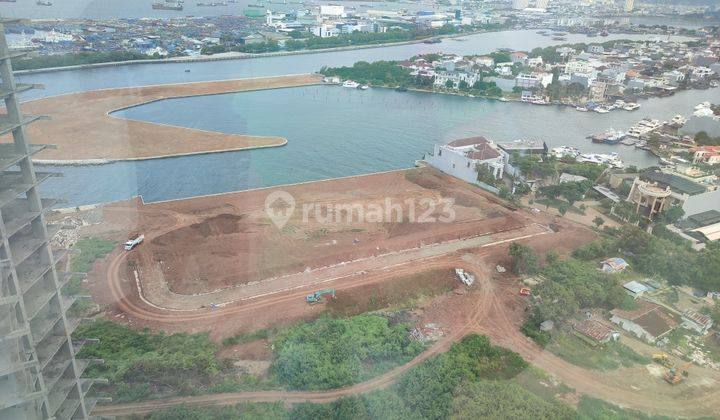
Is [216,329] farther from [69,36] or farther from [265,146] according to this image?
[69,36]

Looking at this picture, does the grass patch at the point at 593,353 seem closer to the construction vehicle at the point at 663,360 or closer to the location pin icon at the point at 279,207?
the construction vehicle at the point at 663,360

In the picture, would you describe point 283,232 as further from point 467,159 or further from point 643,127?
point 643,127

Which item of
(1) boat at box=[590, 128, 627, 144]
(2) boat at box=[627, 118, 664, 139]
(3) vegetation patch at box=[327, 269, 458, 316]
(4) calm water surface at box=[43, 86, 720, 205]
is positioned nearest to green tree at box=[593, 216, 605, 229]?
(3) vegetation patch at box=[327, 269, 458, 316]

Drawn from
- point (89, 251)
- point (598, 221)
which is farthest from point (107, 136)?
point (598, 221)

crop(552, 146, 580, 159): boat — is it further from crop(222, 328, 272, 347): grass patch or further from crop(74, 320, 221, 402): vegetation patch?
crop(74, 320, 221, 402): vegetation patch

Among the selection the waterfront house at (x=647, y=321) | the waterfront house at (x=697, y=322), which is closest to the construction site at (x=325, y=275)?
the waterfront house at (x=647, y=321)

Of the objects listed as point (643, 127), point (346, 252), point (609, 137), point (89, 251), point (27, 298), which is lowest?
point (346, 252)
